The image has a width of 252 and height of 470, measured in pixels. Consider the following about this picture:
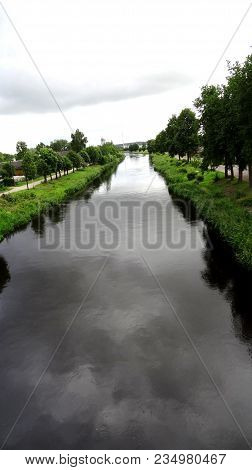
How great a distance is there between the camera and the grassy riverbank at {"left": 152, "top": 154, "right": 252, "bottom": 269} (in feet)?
87.5

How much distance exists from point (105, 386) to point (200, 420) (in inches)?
152

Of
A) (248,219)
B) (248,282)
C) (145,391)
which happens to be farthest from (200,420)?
(248,219)

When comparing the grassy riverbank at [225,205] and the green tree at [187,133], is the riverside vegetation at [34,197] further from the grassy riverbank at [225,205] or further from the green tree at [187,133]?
the green tree at [187,133]

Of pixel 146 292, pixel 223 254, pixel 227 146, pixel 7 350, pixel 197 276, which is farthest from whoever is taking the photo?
pixel 227 146

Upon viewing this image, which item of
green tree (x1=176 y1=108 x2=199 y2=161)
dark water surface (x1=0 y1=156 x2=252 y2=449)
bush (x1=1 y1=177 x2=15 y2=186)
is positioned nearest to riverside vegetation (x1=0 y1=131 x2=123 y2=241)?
bush (x1=1 y1=177 x2=15 y2=186)

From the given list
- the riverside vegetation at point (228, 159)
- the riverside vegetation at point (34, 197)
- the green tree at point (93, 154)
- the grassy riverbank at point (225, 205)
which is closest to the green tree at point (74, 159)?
the riverside vegetation at point (34, 197)

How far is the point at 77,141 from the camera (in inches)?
6171

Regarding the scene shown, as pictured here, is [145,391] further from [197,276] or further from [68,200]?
[68,200]

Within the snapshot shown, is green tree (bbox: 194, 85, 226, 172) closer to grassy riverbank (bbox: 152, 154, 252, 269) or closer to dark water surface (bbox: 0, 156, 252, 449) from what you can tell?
grassy riverbank (bbox: 152, 154, 252, 269)

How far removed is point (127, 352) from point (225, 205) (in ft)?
81.1

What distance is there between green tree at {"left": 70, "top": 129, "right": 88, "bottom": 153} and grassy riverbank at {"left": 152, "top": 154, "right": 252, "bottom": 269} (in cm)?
10288

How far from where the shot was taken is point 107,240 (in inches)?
1316

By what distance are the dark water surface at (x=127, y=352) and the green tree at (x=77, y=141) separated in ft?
438

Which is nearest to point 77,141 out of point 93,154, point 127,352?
point 93,154
